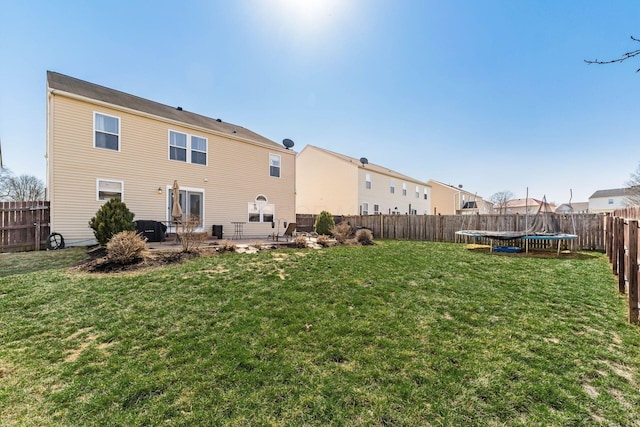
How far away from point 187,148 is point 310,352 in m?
12.3

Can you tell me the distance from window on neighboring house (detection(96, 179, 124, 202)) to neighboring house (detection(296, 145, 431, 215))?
15188 mm

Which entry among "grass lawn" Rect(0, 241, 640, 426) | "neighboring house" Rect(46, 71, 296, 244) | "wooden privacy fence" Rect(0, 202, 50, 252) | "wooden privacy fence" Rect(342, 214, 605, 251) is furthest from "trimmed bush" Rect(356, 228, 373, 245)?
"wooden privacy fence" Rect(0, 202, 50, 252)

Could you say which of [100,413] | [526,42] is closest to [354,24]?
[526,42]

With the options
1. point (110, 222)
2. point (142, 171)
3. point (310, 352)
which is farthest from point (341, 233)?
point (310, 352)

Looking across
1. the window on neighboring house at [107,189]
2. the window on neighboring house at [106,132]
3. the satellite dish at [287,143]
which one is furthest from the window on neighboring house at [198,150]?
the satellite dish at [287,143]

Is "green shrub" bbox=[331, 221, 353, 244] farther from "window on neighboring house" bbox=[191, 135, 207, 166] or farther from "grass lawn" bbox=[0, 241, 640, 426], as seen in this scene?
"window on neighboring house" bbox=[191, 135, 207, 166]

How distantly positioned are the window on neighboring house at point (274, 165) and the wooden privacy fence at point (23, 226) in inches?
379

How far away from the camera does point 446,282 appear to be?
221 inches

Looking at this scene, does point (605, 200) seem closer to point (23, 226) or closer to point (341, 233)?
point (341, 233)

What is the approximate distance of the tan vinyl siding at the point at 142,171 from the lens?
9.55 m

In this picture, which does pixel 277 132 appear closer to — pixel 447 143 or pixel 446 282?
pixel 447 143

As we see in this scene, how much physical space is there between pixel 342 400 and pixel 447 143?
21189 mm

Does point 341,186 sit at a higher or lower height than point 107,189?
higher

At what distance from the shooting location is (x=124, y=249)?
6383 mm
